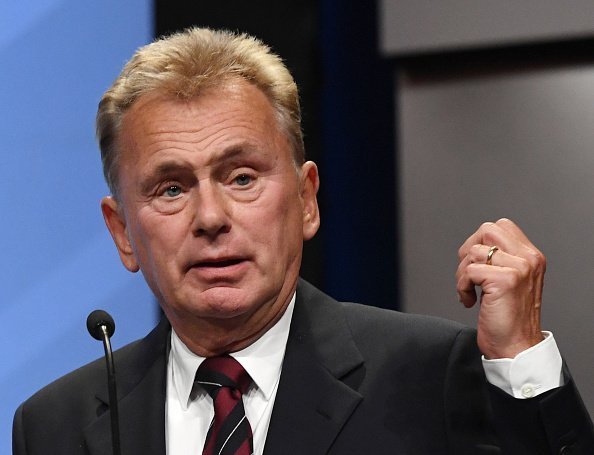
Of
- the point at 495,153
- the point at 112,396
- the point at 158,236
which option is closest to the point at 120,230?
the point at 158,236

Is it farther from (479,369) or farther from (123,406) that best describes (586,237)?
(123,406)

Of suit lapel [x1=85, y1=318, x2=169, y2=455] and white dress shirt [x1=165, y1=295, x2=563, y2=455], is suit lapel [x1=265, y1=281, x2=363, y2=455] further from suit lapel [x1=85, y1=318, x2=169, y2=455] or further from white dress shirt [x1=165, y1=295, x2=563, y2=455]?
suit lapel [x1=85, y1=318, x2=169, y2=455]

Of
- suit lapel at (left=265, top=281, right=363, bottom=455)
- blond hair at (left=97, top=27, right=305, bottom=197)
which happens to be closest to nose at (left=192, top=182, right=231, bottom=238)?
blond hair at (left=97, top=27, right=305, bottom=197)

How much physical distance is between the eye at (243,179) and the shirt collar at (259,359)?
0.27 metres

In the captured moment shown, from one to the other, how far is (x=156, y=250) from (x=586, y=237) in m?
1.45

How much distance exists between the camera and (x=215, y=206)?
1.89 meters

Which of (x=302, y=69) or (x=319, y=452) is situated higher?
(x=302, y=69)

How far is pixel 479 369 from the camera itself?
1.92 meters

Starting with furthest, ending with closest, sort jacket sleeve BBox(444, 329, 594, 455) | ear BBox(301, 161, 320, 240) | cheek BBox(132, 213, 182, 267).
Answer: ear BBox(301, 161, 320, 240) → cheek BBox(132, 213, 182, 267) → jacket sleeve BBox(444, 329, 594, 455)

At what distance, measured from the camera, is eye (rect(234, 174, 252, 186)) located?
6.41ft

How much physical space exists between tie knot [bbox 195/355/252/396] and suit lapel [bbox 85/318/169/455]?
11 cm

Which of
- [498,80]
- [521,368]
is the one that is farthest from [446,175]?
[521,368]

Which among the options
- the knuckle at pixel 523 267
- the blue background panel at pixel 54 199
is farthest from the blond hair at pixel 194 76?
the blue background panel at pixel 54 199

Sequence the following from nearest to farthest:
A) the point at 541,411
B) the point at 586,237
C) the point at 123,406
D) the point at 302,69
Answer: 1. the point at 541,411
2. the point at 123,406
3. the point at 586,237
4. the point at 302,69
